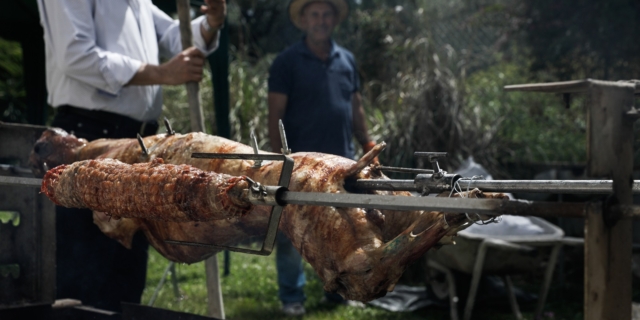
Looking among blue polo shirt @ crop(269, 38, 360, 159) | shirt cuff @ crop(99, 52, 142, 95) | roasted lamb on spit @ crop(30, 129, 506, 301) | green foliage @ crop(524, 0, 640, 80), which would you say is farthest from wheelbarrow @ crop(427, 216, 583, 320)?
green foliage @ crop(524, 0, 640, 80)

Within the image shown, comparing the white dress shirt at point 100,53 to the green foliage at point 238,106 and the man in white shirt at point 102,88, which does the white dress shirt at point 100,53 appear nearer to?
the man in white shirt at point 102,88

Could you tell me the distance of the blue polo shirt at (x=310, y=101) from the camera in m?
4.92

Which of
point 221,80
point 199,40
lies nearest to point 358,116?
point 221,80

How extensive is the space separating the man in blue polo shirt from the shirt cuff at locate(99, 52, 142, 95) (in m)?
1.88

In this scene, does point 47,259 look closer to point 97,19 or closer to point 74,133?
point 74,133

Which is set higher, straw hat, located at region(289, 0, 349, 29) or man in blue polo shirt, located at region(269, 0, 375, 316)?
straw hat, located at region(289, 0, 349, 29)

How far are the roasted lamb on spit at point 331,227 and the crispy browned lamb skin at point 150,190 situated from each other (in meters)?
0.05

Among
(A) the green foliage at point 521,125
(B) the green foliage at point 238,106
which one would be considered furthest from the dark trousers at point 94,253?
(A) the green foliage at point 521,125

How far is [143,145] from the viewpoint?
254cm

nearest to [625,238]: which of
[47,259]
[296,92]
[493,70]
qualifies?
[47,259]

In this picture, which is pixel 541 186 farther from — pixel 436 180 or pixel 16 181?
pixel 16 181

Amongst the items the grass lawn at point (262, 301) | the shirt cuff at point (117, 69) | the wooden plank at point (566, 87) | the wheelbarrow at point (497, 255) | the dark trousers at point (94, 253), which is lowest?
the grass lawn at point (262, 301)

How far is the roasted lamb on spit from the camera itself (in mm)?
1910

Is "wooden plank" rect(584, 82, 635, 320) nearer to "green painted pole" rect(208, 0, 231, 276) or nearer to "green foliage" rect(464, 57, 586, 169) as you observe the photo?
"green painted pole" rect(208, 0, 231, 276)
